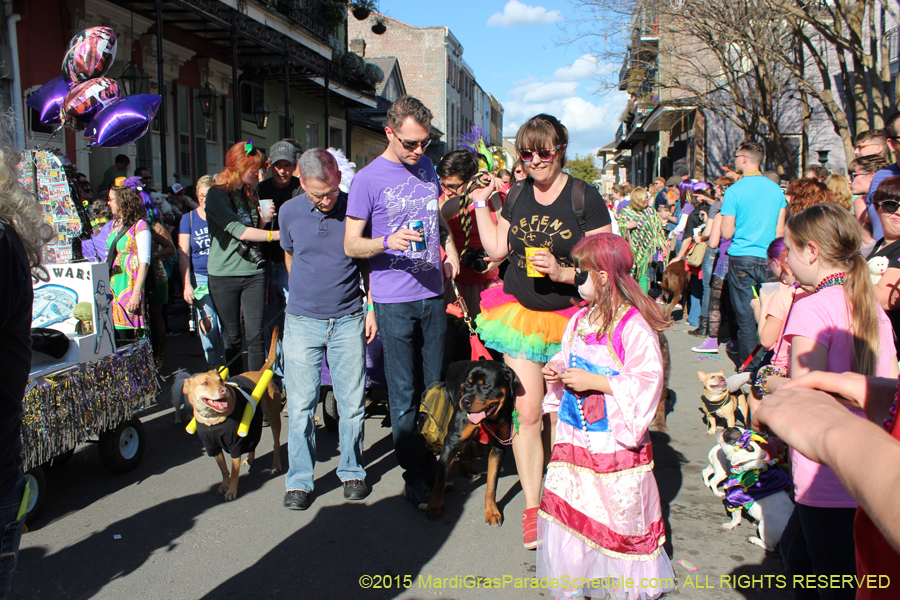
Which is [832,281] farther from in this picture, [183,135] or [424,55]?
[424,55]

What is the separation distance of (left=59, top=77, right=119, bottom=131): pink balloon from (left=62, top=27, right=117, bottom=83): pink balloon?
0.24 metres

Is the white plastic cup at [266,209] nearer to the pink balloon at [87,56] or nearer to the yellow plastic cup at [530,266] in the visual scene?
the yellow plastic cup at [530,266]

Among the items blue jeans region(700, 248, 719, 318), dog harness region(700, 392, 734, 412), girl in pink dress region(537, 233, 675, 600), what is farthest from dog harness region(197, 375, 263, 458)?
blue jeans region(700, 248, 719, 318)

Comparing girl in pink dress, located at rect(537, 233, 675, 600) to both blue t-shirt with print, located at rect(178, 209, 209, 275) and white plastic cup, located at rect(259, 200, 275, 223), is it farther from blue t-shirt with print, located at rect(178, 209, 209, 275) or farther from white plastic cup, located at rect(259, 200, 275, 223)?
blue t-shirt with print, located at rect(178, 209, 209, 275)

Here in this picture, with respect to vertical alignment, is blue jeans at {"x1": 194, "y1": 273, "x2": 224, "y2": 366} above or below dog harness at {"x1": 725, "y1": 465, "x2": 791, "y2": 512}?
above

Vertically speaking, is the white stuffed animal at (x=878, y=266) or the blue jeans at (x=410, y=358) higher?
the white stuffed animal at (x=878, y=266)

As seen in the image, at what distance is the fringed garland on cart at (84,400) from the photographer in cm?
344

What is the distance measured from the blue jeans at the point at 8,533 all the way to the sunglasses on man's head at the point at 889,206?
415 centimetres

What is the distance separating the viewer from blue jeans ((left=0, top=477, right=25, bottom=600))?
67.9 inches

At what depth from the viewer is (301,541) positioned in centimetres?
336

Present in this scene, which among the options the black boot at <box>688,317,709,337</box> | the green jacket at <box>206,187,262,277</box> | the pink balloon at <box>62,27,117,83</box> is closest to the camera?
the green jacket at <box>206,187,262,277</box>

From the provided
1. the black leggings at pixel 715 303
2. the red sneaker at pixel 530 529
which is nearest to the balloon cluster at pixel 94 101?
the red sneaker at pixel 530 529

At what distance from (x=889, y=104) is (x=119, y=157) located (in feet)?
41.9

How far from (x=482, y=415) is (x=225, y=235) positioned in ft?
8.66
